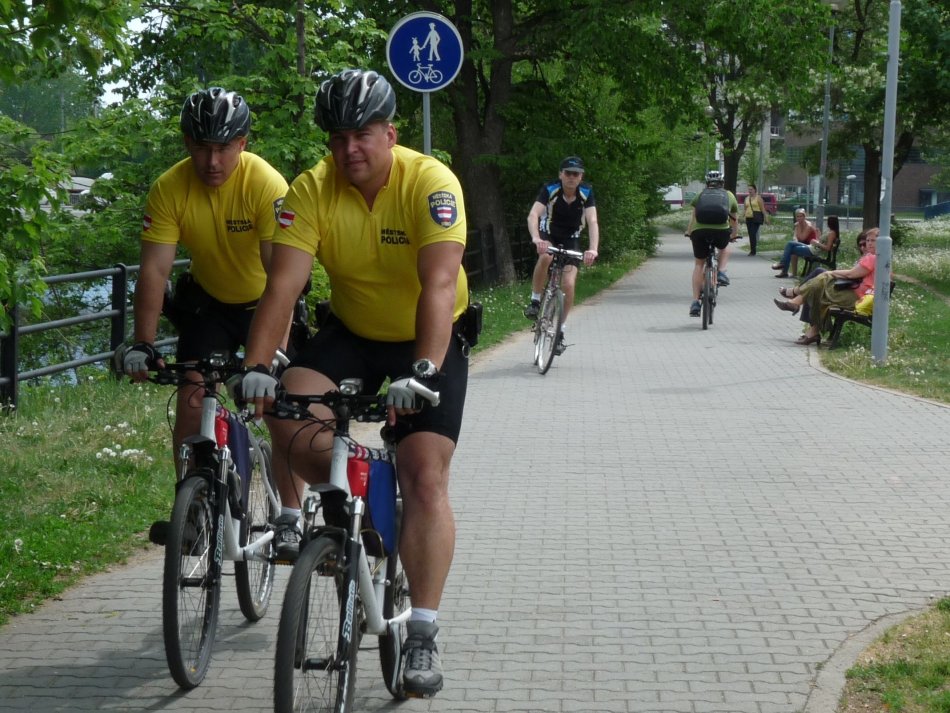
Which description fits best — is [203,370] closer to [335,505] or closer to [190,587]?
[190,587]

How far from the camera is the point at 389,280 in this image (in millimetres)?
4516

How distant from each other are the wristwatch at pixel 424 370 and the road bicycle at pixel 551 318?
368 inches

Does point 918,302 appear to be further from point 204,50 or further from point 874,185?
point 874,185

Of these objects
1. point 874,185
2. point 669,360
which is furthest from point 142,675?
point 874,185

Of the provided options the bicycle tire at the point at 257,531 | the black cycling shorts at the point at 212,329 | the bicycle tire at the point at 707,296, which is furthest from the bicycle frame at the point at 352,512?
the bicycle tire at the point at 707,296

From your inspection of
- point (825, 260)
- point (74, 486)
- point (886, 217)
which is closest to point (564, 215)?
point (886, 217)

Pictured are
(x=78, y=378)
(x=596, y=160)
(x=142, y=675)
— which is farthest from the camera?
(x=596, y=160)

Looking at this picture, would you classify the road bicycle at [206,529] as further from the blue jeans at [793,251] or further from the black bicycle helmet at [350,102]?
the blue jeans at [793,251]

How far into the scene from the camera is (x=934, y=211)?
9400 cm

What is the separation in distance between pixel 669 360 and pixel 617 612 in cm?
916

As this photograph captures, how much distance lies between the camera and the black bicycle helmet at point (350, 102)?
13.8ft

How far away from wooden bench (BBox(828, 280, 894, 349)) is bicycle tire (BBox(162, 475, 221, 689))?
444 inches

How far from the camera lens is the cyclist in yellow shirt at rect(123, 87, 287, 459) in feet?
17.0

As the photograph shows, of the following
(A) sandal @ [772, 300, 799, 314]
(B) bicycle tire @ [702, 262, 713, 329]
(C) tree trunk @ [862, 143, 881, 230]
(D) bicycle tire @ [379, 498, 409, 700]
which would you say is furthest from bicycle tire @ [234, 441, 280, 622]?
(C) tree trunk @ [862, 143, 881, 230]
